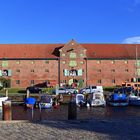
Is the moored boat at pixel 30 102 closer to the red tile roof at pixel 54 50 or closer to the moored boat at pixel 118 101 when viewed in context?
the moored boat at pixel 118 101

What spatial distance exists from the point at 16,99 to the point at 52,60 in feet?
104

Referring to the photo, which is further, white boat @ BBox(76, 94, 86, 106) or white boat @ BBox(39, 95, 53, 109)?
white boat @ BBox(76, 94, 86, 106)

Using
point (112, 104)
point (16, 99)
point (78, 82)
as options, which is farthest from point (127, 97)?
point (78, 82)

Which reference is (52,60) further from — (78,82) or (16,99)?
(16,99)

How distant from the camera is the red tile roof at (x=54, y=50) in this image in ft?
318

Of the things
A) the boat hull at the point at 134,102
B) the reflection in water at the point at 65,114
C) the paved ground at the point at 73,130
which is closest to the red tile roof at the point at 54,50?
the boat hull at the point at 134,102

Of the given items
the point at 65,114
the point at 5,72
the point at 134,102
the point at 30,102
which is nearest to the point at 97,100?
the point at 134,102

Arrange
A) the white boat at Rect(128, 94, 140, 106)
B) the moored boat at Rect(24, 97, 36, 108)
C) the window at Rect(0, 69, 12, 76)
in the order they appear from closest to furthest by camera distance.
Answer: the moored boat at Rect(24, 97, 36, 108) → the white boat at Rect(128, 94, 140, 106) → the window at Rect(0, 69, 12, 76)

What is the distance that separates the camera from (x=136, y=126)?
61.0 ft

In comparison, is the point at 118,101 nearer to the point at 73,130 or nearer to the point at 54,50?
the point at 73,130

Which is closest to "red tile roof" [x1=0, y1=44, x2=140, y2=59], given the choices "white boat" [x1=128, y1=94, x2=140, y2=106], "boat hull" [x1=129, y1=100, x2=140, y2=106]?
"white boat" [x1=128, y1=94, x2=140, y2=106]

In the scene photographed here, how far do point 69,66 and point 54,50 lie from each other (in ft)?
18.9

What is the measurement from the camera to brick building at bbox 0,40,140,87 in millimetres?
95812

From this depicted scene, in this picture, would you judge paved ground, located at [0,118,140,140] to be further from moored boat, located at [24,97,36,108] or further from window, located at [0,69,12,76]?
window, located at [0,69,12,76]
